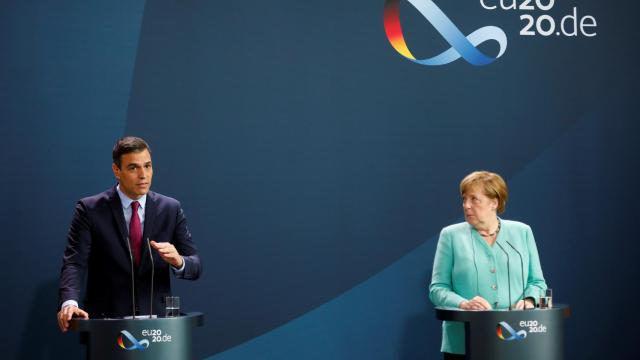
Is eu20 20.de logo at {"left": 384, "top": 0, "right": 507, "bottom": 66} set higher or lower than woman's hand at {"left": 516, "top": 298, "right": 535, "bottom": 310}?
higher

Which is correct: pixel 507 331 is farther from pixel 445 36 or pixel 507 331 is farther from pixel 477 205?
pixel 445 36

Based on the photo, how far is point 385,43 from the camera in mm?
5137

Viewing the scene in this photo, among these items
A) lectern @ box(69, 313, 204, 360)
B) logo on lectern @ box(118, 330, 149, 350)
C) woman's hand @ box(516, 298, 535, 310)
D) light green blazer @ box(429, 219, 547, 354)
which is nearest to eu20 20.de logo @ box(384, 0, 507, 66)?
light green blazer @ box(429, 219, 547, 354)

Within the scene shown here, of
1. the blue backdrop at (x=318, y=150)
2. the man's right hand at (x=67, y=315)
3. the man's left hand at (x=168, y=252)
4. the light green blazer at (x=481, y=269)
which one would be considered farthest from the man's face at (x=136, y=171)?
the light green blazer at (x=481, y=269)

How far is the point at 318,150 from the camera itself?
5.04m

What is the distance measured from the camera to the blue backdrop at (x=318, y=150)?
15.5 ft

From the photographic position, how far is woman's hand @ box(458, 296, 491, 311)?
147 inches

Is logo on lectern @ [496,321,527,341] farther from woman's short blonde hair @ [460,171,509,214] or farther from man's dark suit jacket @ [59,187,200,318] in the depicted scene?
man's dark suit jacket @ [59,187,200,318]

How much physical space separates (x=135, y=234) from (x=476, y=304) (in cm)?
153

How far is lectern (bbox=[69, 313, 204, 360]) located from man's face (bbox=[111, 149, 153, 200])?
716mm

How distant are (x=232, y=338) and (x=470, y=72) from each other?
2.07 m

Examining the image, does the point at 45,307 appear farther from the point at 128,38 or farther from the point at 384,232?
the point at 384,232

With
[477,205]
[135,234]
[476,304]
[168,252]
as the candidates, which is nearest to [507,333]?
[476,304]

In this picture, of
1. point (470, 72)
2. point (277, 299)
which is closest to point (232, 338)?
point (277, 299)
